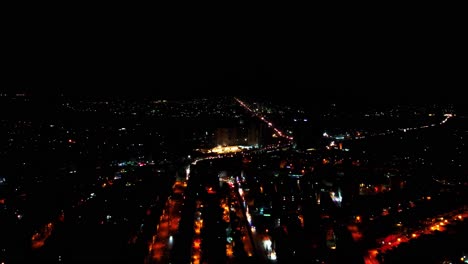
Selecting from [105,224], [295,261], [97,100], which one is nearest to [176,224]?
[105,224]

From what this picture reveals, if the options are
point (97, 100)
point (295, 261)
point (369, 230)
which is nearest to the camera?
point (295, 261)

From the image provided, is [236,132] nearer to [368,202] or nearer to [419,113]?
[368,202]

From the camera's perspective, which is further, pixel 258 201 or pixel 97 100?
pixel 97 100

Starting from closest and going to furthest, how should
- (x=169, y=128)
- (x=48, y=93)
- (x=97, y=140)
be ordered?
1. (x=97, y=140)
2. (x=169, y=128)
3. (x=48, y=93)

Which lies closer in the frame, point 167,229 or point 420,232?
point 420,232

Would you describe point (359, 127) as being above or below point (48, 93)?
below

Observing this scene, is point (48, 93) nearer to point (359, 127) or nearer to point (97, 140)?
point (97, 140)

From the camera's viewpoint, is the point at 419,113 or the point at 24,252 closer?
the point at 24,252

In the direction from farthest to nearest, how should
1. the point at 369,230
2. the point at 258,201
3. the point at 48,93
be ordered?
the point at 48,93 < the point at 258,201 < the point at 369,230

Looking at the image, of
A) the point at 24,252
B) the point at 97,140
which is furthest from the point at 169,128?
the point at 24,252
